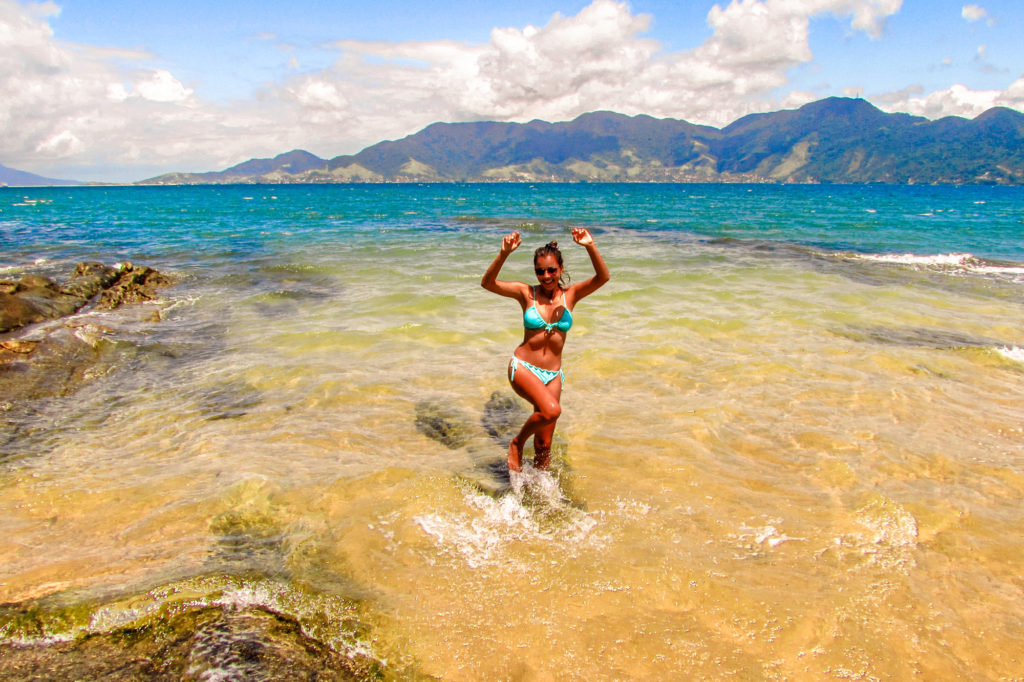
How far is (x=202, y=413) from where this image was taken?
6.89 meters

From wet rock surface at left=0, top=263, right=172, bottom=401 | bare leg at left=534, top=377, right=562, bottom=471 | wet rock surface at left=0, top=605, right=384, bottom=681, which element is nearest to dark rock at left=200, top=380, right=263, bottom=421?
wet rock surface at left=0, top=263, right=172, bottom=401

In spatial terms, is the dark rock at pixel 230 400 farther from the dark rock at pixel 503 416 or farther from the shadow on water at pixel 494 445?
the dark rock at pixel 503 416

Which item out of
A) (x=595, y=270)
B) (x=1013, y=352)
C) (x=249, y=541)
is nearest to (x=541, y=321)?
(x=595, y=270)

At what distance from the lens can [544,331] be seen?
5.14 metres

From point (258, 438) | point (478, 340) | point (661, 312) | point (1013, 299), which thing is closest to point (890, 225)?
point (1013, 299)

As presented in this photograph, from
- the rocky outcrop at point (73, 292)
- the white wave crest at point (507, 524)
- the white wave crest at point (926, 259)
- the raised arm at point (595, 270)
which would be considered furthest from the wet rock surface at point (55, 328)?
the white wave crest at point (926, 259)

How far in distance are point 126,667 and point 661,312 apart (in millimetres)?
10972

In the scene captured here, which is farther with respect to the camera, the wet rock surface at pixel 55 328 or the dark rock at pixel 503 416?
the wet rock surface at pixel 55 328

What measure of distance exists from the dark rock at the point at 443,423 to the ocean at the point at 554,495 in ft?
0.14

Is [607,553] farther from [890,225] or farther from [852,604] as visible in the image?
[890,225]

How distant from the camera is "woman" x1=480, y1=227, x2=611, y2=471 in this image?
505 cm

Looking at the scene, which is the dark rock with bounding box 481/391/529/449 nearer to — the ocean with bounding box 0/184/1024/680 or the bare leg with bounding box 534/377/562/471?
the ocean with bounding box 0/184/1024/680

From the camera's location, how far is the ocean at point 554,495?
11.2 ft

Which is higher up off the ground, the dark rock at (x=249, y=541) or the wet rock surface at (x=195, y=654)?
the wet rock surface at (x=195, y=654)
